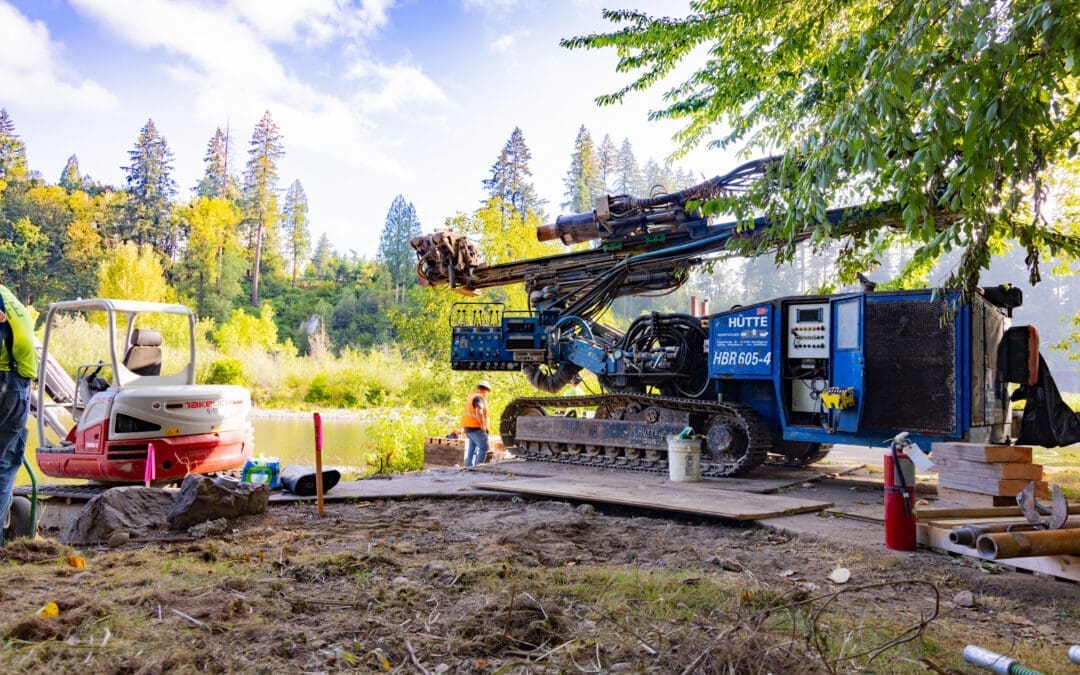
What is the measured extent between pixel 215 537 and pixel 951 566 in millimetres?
5485

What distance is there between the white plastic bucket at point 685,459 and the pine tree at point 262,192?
6116 centimetres

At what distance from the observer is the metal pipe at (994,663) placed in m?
2.80

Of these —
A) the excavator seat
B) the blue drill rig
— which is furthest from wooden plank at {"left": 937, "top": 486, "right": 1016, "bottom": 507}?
the excavator seat

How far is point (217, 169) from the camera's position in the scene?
241 ft

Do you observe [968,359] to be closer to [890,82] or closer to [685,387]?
[685,387]

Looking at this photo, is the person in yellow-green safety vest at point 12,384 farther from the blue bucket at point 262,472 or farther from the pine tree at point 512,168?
the pine tree at point 512,168

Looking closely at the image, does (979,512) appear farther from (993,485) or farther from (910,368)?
(910,368)

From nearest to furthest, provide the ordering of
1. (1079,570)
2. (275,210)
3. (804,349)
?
(1079,570) → (804,349) → (275,210)

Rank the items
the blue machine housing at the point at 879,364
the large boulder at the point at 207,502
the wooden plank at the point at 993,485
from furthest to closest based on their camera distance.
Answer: the blue machine housing at the point at 879,364 → the large boulder at the point at 207,502 → the wooden plank at the point at 993,485

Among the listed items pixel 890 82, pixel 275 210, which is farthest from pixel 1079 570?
pixel 275 210

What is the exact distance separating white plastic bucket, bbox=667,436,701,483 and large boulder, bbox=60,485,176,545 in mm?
5576

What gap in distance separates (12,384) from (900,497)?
6397mm

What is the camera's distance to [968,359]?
8.06 m

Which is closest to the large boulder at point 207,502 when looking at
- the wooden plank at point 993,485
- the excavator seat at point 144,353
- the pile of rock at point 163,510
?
the pile of rock at point 163,510
